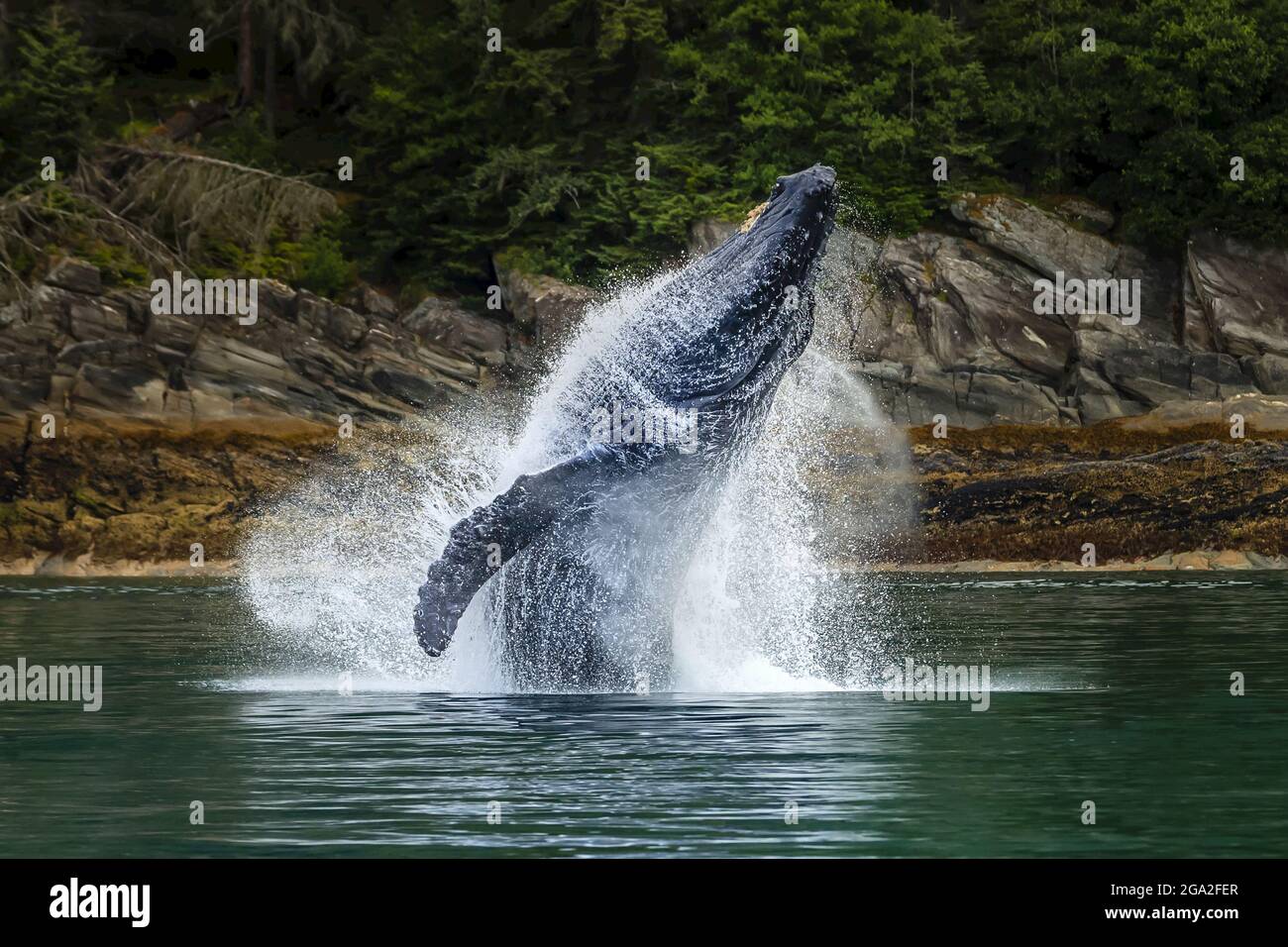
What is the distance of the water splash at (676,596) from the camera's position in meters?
21.4

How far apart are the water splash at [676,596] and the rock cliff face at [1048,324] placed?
8.77m

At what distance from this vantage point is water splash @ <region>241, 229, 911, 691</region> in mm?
21438

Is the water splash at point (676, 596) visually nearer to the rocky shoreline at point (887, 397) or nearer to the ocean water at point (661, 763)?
the ocean water at point (661, 763)

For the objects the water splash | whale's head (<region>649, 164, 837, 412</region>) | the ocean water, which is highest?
whale's head (<region>649, 164, 837, 412</region>)

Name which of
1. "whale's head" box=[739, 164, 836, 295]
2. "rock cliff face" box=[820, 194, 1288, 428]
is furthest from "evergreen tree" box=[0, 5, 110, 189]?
"whale's head" box=[739, 164, 836, 295]

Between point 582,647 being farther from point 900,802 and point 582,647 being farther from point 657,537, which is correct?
point 900,802

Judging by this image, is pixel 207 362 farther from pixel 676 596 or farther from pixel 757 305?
pixel 757 305

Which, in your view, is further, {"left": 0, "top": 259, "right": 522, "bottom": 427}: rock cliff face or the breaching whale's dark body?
{"left": 0, "top": 259, "right": 522, "bottom": 427}: rock cliff face

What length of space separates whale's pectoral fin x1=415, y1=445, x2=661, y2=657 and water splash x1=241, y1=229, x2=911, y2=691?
80 cm

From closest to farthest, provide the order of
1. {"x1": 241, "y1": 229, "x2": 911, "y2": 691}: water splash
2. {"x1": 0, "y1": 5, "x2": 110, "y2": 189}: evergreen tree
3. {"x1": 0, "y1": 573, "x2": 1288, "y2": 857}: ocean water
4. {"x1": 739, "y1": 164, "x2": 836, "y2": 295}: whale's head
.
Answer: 1. {"x1": 0, "y1": 573, "x2": 1288, "y2": 857}: ocean water
2. {"x1": 739, "y1": 164, "x2": 836, "y2": 295}: whale's head
3. {"x1": 241, "y1": 229, "x2": 911, "y2": 691}: water splash
4. {"x1": 0, "y1": 5, "x2": 110, "y2": 189}: evergreen tree

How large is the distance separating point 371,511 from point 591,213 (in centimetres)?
1936

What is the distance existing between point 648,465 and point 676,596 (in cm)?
178

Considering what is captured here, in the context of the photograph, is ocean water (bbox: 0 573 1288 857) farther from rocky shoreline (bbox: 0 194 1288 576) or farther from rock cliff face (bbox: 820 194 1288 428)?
rock cliff face (bbox: 820 194 1288 428)

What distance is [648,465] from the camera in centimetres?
1998
